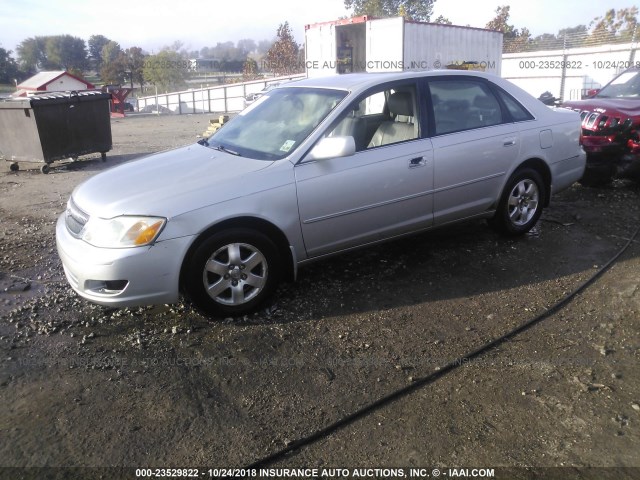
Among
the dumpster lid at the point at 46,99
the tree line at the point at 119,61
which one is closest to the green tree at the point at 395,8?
the tree line at the point at 119,61

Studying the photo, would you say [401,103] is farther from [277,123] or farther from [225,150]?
[225,150]

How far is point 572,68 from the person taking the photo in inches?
914

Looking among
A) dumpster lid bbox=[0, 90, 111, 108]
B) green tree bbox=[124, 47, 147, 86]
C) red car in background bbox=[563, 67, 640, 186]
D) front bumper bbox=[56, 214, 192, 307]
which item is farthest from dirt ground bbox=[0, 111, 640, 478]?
green tree bbox=[124, 47, 147, 86]

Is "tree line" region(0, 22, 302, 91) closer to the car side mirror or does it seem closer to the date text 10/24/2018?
the date text 10/24/2018

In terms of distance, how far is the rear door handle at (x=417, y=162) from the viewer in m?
4.38

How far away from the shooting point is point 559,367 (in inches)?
128

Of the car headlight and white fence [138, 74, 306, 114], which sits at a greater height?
the car headlight

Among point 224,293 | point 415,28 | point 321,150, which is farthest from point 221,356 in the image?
point 415,28

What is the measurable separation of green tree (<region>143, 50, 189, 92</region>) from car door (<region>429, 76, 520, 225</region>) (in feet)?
152

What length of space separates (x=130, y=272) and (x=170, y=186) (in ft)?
2.24

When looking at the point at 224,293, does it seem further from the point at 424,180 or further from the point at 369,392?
the point at 424,180

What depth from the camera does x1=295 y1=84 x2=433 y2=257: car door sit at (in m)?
4.02

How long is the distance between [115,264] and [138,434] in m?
1.18

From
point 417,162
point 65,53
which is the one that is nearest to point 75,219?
point 417,162
